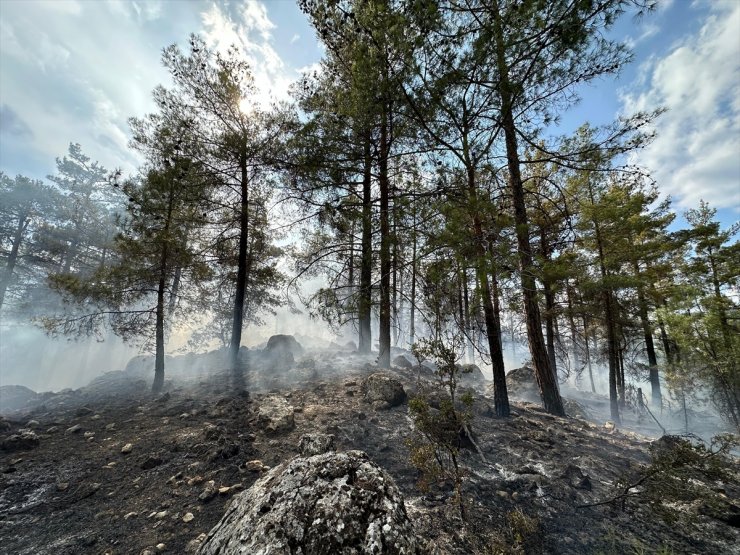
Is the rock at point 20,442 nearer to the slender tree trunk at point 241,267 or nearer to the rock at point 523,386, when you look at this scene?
the slender tree trunk at point 241,267

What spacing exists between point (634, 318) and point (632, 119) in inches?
562

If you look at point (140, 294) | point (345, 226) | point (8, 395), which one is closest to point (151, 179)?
point (140, 294)

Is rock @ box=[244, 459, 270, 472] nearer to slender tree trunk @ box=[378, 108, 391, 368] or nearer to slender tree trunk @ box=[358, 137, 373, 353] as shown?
slender tree trunk @ box=[358, 137, 373, 353]

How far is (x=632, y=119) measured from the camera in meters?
5.21

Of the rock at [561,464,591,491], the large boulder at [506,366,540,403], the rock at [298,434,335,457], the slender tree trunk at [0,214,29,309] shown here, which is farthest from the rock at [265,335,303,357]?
the slender tree trunk at [0,214,29,309]

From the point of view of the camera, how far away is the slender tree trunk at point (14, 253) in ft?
65.2

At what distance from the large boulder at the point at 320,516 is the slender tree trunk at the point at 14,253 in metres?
30.0

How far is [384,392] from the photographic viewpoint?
6.56m

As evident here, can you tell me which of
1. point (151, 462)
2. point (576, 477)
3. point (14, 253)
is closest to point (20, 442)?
point (151, 462)

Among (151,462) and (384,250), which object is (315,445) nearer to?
(151,462)

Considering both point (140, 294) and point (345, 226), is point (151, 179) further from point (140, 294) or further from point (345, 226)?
point (345, 226)

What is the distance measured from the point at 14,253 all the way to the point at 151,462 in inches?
1103

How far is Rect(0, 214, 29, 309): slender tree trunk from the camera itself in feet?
65.2

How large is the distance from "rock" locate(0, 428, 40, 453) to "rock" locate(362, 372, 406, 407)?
6.42 meters
